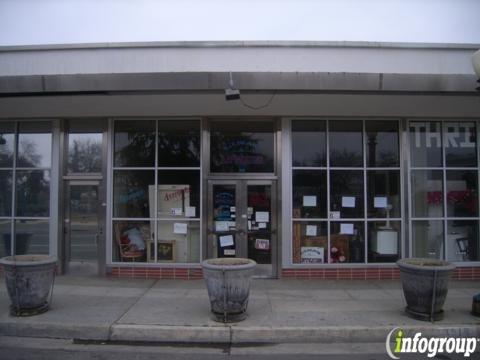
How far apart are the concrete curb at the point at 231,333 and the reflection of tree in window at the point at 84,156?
192 inches

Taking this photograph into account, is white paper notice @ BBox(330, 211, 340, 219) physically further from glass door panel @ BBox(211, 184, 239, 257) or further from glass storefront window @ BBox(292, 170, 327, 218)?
glass door panel @ BBox(211, 184, 239, 257)

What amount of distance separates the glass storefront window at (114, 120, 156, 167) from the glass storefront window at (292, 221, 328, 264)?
3.97 meters

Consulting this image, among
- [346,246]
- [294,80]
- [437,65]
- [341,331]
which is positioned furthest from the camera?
[346,246]

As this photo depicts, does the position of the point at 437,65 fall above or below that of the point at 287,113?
above

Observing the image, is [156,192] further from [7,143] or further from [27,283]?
[27,283]

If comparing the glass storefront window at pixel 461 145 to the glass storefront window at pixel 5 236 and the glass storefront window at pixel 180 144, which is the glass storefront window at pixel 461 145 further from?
the glass storefront window at pixel 5 236

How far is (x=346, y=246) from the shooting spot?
1082cm

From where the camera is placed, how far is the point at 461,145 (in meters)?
11.0

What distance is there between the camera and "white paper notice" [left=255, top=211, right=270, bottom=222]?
1074 cm

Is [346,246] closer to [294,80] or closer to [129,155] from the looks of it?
[294,80]

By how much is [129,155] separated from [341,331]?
260 inches

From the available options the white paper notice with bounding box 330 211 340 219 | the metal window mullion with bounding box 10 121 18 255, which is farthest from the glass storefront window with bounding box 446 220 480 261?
the metal window mullion with bounding box 10 121 18 255

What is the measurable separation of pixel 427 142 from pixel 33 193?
377 inches

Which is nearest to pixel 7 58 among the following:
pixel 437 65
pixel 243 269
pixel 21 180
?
pixel 21 180
